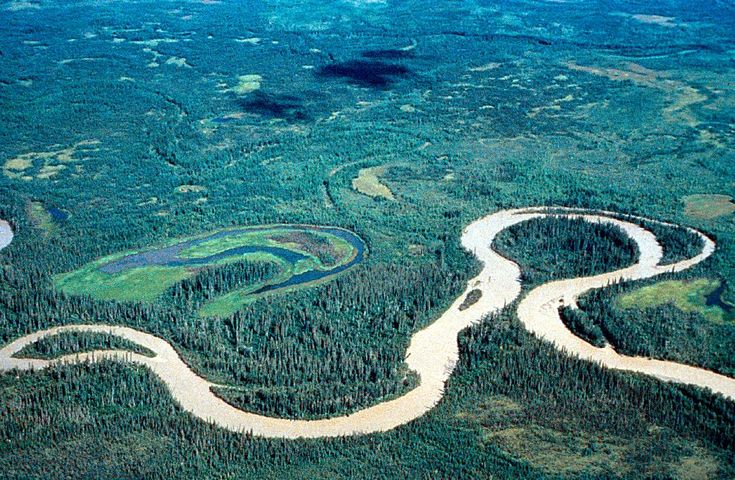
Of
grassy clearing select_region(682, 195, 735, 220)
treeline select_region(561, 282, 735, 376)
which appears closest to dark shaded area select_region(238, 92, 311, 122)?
grassy clearing select_region(682, 195, 735, 220)

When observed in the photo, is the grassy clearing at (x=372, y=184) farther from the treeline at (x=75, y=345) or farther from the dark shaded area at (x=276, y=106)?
the treeline at (x=75, y=345)

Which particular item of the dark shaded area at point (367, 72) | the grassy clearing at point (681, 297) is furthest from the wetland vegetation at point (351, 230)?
the dark shaded area at point (367, 72)

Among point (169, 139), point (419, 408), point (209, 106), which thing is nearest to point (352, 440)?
point (419, 408)

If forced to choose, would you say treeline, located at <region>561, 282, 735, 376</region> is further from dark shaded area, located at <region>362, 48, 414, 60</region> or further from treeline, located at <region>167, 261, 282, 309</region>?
dark shaded area, located at <region>362, 48, 414, 60</region>

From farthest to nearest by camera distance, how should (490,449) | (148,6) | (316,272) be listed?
(148,6) < (316,272) < (490,449)

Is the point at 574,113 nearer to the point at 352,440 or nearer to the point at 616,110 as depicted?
the point at 616,110

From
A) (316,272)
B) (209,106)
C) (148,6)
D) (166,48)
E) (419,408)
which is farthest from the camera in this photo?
(148,6)
